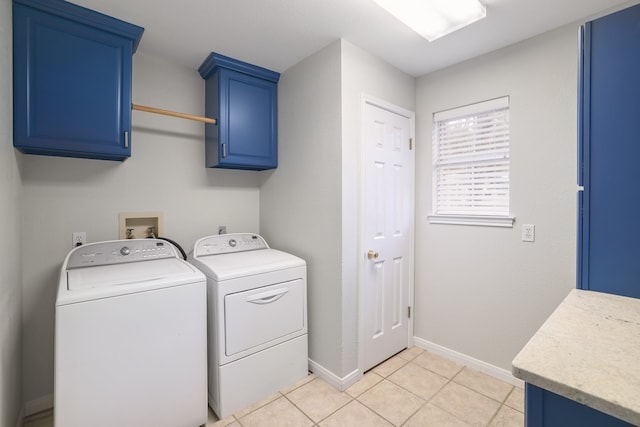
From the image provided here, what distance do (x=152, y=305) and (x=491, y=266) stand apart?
223 cm

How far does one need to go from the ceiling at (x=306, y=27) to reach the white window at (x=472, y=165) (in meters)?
0.44

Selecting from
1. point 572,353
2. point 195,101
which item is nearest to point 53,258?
point 195,101

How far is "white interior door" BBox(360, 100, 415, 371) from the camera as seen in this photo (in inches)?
88.0

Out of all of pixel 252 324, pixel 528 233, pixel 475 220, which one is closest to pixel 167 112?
pixel 252 324

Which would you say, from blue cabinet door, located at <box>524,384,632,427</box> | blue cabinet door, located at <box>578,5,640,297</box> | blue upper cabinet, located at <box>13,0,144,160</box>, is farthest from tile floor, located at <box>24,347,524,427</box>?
blue upper cabinet, located at <box>13,0,144,160</box>

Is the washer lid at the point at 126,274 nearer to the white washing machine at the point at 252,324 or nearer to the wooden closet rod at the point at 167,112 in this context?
the white washing machine at the point at 252,324

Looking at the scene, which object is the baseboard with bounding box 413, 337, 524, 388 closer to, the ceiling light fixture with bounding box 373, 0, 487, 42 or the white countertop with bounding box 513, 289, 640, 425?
the white countertop with bounding box 513, 289, 640, 425

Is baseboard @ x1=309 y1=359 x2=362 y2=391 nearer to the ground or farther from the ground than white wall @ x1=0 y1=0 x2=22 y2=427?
nearer to the ground

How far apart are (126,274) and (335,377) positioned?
1502 millimetres

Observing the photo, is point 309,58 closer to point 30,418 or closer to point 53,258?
point 53,258

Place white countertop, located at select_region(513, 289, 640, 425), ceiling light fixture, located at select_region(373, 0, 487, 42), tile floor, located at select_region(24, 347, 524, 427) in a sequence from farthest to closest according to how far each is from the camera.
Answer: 1. tile floor, located at select_region(24, 347, 524, 427)
2. ceiling light fixture, located at select_region(373, 0, 487, 42)
3. white countertop, located at select_region(513, 289, 640, 425)

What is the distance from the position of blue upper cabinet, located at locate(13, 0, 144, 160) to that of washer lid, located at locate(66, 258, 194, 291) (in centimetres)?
69

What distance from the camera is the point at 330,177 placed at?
2.13 meters

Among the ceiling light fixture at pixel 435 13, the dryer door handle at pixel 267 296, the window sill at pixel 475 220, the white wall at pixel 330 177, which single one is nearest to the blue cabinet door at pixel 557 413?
the white wall at pixel 330 177
